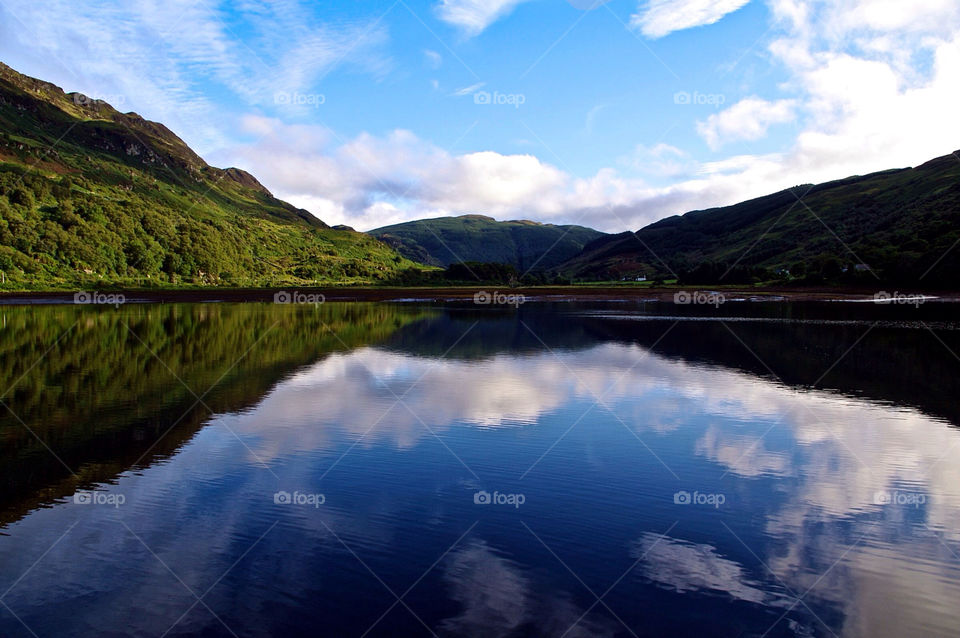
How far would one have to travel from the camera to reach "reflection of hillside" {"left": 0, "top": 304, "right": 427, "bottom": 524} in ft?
59.1

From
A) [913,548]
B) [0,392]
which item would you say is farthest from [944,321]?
[0,392]

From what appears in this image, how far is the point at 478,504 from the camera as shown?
14891 mm

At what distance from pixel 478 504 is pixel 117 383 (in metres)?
25.3

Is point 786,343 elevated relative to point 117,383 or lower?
elevated

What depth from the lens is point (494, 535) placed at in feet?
42.6

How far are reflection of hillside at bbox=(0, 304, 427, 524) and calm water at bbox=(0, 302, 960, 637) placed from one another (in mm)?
176

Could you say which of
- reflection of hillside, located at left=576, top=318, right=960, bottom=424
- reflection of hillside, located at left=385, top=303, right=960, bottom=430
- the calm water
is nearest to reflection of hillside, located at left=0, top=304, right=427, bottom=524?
the calm water

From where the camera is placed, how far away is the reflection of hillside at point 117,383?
18.0m

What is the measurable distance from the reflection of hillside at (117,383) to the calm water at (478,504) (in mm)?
176

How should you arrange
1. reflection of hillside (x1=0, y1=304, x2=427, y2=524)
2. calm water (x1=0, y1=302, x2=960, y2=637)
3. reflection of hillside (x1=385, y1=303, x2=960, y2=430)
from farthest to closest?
1. reflection of hillside (x1=385, y1=303, x2=960, y2=430)
2. reflection of hillside (x1=0, y1=304, x2=427, y2=524)
3. calm water (x1=0, y1=302, x2=960, y2=637)

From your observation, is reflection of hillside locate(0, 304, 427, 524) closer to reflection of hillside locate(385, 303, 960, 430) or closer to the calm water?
the calm water

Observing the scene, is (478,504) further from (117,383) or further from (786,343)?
A: (786,343)

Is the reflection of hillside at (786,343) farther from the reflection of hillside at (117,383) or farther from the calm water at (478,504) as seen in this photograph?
the reflection of hillside at (117,383)

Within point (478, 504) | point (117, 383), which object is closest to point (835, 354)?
point (478, 504)
